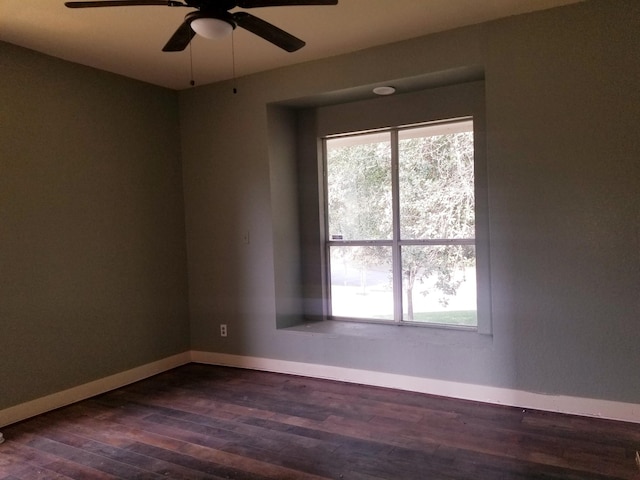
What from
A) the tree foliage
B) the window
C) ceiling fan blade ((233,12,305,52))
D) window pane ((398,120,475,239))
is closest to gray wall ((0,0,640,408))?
the window

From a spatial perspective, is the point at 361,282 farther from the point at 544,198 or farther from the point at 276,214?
the point at 544,198

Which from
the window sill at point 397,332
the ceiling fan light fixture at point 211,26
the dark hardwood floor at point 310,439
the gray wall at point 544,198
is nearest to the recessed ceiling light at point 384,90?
the gray wall at point 544,198

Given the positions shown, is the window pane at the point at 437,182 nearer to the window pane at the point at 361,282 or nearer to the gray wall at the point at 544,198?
the window pane at the point at 361,282

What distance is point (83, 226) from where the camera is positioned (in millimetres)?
3604

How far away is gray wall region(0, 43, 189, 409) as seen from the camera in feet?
10.4

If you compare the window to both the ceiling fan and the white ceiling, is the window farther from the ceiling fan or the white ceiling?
the ceiling fan

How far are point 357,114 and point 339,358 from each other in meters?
2.20

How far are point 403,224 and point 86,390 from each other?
9.86 feet

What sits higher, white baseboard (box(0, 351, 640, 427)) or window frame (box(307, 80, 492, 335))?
window frame (box(307, 80, 492, 335))

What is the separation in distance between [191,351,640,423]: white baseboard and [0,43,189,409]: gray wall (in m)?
0.94

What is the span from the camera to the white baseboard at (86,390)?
3145 mm

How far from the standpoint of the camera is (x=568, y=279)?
9.67 ft

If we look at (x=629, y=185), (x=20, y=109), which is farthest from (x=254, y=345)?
(x=629, y=185)

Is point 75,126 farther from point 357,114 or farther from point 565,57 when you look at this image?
point 565,57
